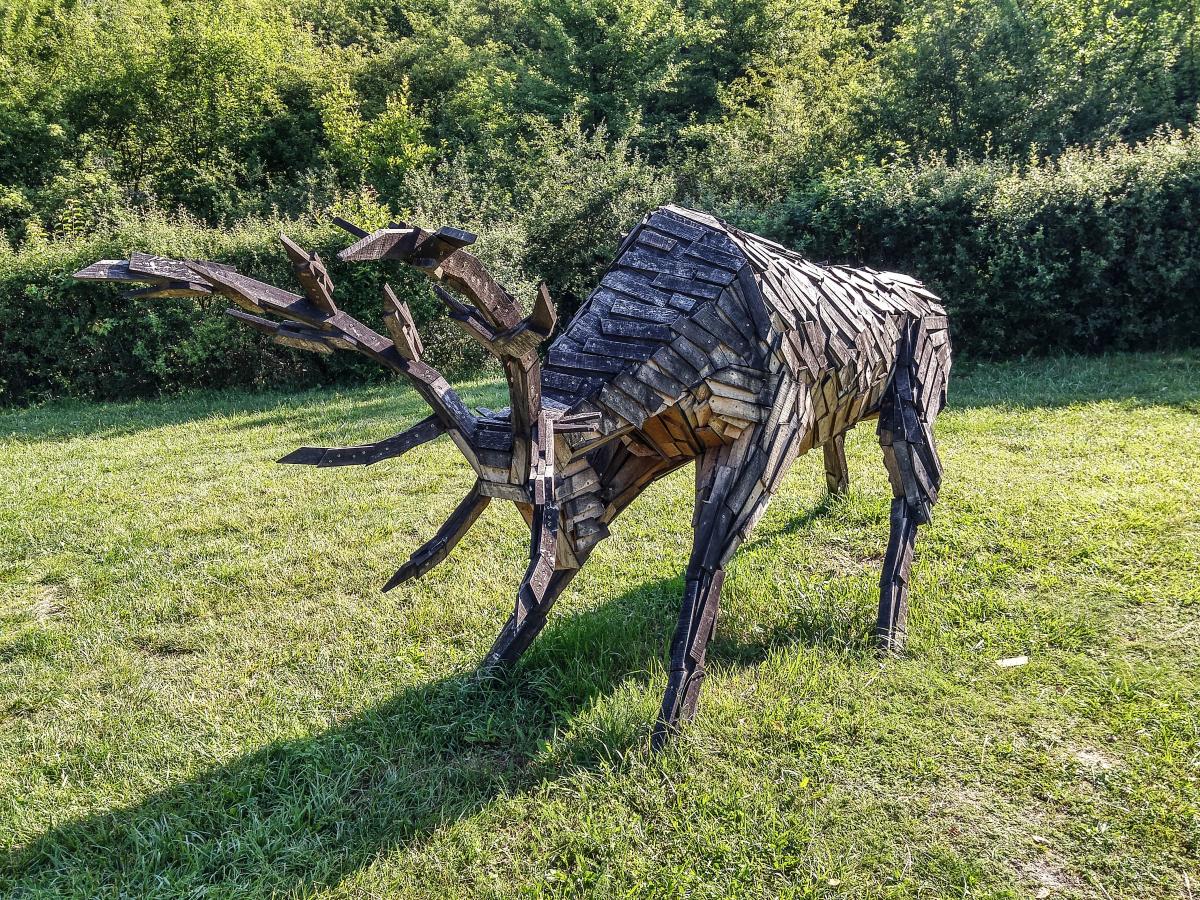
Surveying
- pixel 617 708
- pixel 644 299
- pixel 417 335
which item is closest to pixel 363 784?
pixel 617 708

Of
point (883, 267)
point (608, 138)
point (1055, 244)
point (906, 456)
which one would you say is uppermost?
point (608, 138)

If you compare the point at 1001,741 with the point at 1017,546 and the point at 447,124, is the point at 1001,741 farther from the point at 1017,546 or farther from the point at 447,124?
the point at 447,124

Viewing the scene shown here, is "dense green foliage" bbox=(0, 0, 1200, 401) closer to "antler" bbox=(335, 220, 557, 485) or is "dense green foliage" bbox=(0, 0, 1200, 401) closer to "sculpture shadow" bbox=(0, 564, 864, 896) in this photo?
"sculpture shadow" bbox=(0, 564, 864, 896)

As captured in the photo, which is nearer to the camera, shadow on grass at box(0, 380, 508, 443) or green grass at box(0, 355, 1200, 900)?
green grass at box(0, 355, 1200, 900)

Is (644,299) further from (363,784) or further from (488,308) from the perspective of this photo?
(363,784)

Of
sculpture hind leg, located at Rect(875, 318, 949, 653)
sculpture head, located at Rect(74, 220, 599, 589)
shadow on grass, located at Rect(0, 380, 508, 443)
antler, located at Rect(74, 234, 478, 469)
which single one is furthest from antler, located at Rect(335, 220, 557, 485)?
shadow on grass, located at Rect(0, 380, 508, 443)

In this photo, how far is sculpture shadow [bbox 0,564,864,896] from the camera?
2.66 metres

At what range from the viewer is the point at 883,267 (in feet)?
34.4

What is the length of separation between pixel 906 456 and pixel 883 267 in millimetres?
7443

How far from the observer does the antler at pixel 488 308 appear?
1902 mm

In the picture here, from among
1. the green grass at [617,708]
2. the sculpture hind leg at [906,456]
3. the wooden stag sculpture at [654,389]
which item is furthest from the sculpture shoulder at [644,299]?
the green grass at [617,708]

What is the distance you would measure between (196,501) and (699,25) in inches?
693

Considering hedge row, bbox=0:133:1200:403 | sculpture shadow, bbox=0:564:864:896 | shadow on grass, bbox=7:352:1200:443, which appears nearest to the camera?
sculpture shadow, bbox=0:564:864:896

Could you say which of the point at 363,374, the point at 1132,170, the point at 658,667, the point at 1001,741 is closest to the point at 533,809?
the point at 658,667
